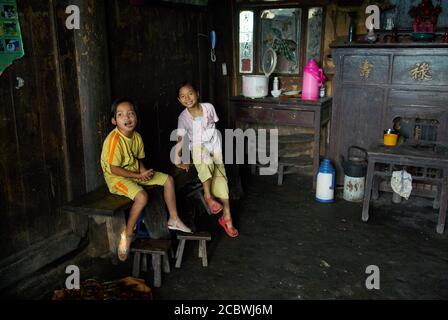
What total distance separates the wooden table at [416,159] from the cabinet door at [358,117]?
66cm

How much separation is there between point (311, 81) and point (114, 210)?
11.3 ft

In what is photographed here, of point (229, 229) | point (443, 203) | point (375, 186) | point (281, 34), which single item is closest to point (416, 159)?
point (443, 203)

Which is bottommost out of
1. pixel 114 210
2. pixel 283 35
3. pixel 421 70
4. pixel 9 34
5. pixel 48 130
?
pixel 114 210

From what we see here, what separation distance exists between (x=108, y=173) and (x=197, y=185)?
4.77ft

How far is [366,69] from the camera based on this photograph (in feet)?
17.4

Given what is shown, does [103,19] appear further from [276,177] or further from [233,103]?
[276,177]

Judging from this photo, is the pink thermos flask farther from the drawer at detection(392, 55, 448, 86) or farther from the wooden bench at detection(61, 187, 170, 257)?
the wooden bench at detection(61, 187, 170, 257)

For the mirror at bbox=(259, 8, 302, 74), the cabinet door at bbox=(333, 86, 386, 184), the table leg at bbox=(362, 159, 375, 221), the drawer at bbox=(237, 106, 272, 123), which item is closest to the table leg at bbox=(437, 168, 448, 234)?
the table leg at bbox=(362, 159, 375, 221)

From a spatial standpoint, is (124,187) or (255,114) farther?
(255,114)

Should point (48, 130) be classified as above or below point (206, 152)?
above

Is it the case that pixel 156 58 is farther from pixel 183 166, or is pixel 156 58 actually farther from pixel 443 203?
pixel 443 203

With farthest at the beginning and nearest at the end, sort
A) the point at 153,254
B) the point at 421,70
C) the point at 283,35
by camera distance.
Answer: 1. the point at 283,35
2. the point at 421,70
3. the point at 153,254

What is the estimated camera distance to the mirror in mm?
6172
